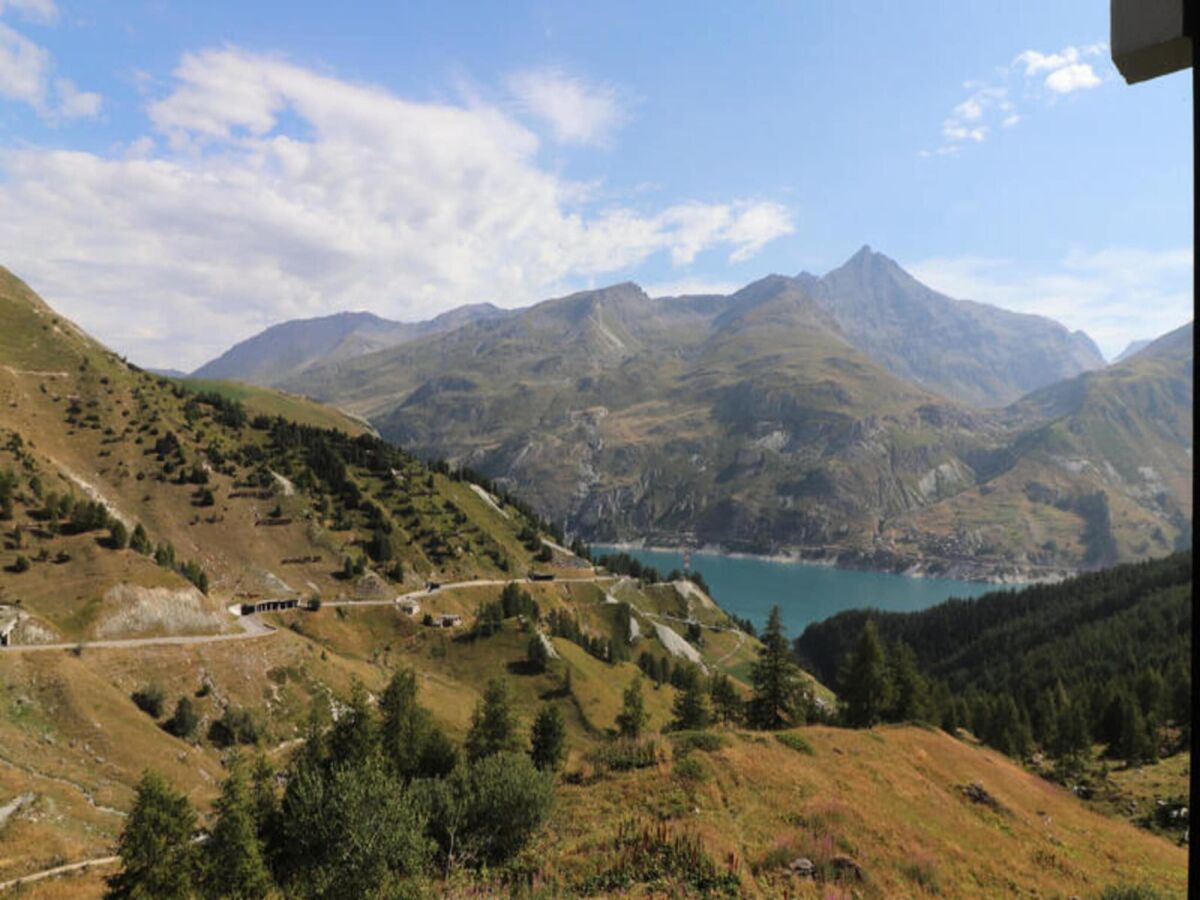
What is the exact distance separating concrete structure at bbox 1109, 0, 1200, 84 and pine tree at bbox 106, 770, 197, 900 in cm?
4368

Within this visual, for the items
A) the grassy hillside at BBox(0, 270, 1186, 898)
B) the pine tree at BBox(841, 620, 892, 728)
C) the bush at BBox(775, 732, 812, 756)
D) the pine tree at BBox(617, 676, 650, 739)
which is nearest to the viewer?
the grassy hillside at BBox(0, 270, 1186, 898)

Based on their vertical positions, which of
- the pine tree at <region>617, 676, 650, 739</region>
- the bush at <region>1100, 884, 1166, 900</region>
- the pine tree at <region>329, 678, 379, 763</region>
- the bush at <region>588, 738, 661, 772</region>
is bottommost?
the pine tree at <region>617, 676, 650, 739</region>

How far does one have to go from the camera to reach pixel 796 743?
117 feet

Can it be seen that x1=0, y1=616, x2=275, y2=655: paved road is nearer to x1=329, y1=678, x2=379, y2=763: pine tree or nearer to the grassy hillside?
the grassy hillside

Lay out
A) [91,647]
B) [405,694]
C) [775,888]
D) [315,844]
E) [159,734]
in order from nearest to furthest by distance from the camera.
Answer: [775,888] → [315,844] → [405,694] → [159,734] → [91,647]

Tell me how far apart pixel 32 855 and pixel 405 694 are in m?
26.3

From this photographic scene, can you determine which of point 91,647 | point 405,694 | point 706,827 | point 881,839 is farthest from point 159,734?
point 881,839

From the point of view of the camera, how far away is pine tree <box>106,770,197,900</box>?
31062 millimetres

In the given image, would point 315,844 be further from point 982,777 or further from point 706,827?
point 982,777

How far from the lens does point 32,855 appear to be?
36781mm

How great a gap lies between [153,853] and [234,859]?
3739mm

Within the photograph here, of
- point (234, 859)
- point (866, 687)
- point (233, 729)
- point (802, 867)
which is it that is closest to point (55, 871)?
point (234, 859)

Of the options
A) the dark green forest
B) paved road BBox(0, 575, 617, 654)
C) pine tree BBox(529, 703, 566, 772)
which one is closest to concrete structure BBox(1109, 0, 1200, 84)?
the dark green forest

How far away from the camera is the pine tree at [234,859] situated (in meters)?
31.5
